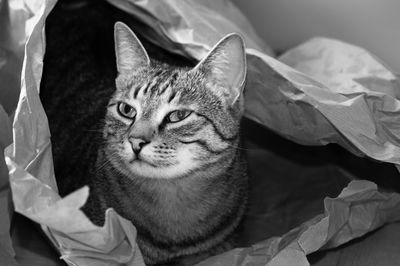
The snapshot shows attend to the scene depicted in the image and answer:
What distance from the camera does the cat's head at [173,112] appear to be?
1239mm

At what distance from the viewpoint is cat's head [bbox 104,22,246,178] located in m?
1.24

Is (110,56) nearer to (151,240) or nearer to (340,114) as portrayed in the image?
(151,240)

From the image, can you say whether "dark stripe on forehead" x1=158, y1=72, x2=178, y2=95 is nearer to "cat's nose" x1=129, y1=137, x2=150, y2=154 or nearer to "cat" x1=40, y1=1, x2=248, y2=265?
"cat" x1=40, y1=1, x2=248, y2=265

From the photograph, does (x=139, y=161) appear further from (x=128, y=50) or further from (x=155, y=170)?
(x=128, y=50)

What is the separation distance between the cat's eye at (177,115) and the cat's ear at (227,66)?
0.10 metres

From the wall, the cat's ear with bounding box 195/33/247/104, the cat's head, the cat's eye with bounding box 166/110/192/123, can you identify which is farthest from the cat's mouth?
the wall

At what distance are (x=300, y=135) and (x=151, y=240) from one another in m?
0.43

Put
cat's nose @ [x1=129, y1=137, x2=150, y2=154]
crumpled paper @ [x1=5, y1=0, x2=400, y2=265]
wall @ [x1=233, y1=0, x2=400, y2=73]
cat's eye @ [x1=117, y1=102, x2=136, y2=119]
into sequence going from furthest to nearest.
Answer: wall @ [x1=233, y1=0, x2=400, y2=73], cat's eye @ [x1=117, y1=102, x2=136, y2=119], cat's nose @ [x1=129, y1=137, x2=150, y2=154], crumpled paper @ [x1=5, y1=0, x2=400, y2=265]

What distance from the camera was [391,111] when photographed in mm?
1309

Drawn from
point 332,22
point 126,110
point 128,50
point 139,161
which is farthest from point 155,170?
point 332,22

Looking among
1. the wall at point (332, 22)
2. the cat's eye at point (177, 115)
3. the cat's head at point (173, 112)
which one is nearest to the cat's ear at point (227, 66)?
the cat's head at point (173, 112)

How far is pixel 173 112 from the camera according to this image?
50.8 inches

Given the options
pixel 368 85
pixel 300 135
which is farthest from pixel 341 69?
pixel 300 135

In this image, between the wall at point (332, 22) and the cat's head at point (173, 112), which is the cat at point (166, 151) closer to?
the cat's head at point (173, 112)
